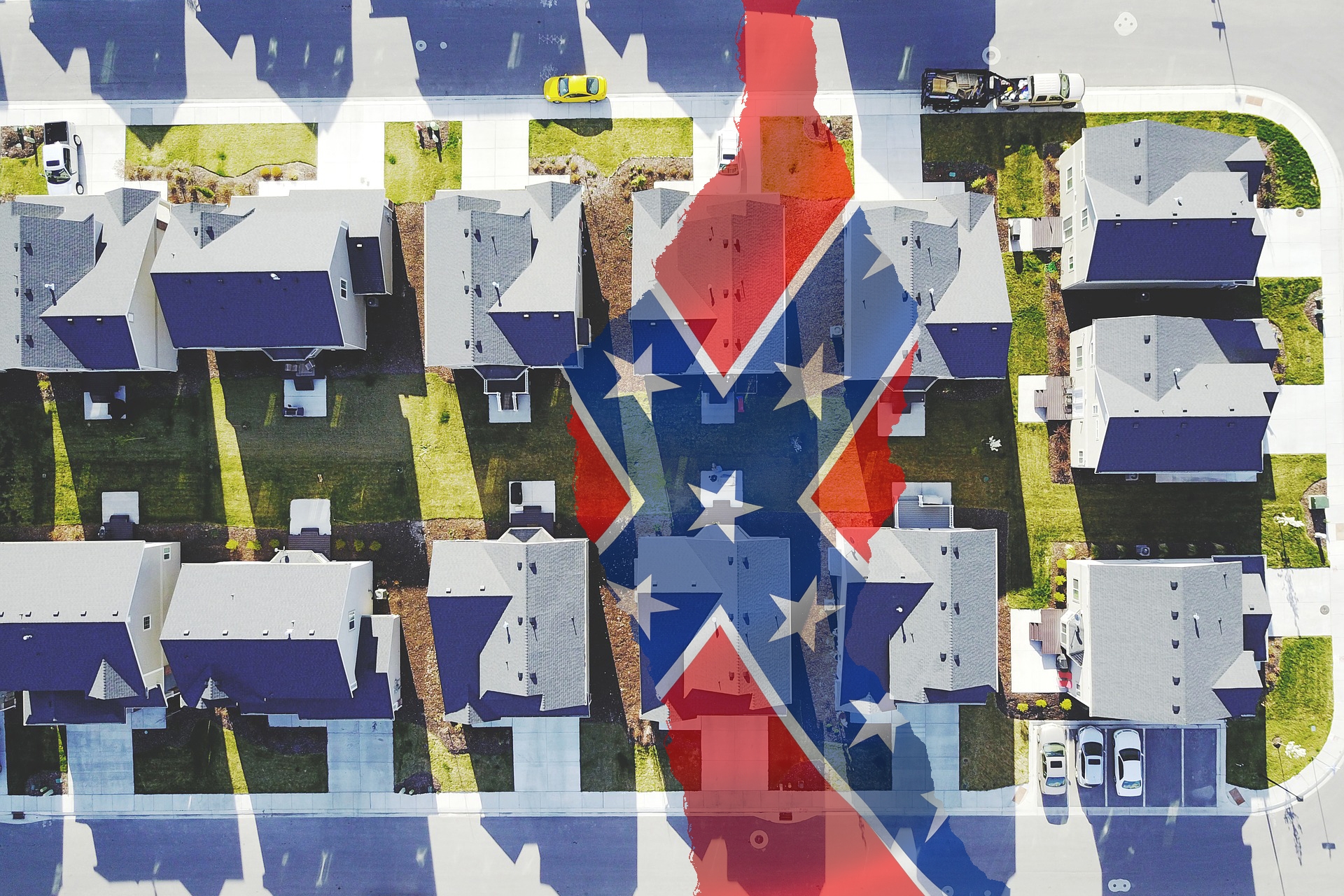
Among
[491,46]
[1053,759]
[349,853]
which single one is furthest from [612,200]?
[349,853]

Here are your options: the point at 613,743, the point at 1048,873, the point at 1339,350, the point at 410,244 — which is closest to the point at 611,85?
the point at 410,244

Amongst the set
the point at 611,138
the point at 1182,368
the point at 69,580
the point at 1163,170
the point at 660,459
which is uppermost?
the point at 611,138

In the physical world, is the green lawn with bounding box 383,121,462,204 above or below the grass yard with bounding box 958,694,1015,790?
above

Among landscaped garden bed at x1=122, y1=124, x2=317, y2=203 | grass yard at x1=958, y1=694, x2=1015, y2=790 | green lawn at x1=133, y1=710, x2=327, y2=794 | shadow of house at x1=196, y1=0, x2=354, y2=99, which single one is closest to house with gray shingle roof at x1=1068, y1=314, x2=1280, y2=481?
grass yard at x1=958, y1=694, x2=1015, y2=790

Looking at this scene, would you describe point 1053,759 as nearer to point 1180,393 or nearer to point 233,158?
point 1180,393

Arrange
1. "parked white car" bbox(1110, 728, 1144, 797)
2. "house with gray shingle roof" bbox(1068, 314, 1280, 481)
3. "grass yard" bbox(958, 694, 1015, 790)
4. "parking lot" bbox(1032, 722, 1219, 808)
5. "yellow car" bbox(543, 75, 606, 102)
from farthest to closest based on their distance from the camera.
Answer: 1. "grass yard" bbox(958, 694, 1015, 790)
2. "parking lot" bbox(1032, 722, 1219, 808)
3. "yellow car" bbox(543, 75, 606, 102)
4. "parked white car" bbox(1110, 728, 1144, 797)
5. "house with gray shingle roof" bbox(1068, 314, 1280, 481)

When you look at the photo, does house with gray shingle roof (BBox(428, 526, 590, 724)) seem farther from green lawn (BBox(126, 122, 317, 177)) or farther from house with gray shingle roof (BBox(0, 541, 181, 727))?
green lawn (BBox(126, 122, 317, 177))
